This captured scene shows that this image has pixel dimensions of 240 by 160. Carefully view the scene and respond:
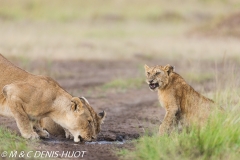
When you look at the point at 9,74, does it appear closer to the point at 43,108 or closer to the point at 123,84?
the point at 43,108

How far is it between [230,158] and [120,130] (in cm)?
291

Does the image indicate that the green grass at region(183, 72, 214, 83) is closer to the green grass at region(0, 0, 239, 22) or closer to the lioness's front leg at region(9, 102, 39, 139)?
the lioness's front leg at region(9, 102, 39, 139)

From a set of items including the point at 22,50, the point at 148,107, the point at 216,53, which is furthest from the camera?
the point at 216,53

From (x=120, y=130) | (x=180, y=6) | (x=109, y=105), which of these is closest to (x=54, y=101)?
(x=120, y=130)

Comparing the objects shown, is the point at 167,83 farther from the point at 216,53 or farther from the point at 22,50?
the point at 216,53

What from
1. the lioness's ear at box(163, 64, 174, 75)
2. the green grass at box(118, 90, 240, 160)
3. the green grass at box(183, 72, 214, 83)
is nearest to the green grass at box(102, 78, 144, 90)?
the green grass at box(183, 72, 214, 83)

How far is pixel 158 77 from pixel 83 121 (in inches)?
51.1

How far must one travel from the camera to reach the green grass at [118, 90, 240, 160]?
626 cm

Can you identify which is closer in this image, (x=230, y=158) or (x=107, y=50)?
(x=230, y=158)

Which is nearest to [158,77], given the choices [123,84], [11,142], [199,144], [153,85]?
[153,85]

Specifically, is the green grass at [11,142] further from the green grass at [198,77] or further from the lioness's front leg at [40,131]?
the green grass at [198,77]

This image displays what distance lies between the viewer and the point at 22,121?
7516 millimetres

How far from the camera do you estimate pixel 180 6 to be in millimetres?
43656

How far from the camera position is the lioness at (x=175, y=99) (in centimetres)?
792
